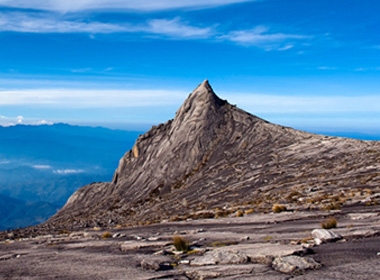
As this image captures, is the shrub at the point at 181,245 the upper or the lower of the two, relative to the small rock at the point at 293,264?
lower

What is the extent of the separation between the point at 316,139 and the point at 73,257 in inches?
2238

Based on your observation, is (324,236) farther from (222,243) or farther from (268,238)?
(222,243)

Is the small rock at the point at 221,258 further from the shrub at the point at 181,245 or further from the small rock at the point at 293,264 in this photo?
the shrub at the point at 181,245

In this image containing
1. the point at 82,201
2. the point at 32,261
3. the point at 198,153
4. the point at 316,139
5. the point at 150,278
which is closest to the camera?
the point at 150,278

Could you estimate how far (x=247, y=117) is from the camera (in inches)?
3307

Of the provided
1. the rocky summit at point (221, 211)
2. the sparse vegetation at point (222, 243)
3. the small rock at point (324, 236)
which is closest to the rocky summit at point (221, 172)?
the rocky summit at point (221, 211)

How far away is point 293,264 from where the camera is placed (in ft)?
46.0

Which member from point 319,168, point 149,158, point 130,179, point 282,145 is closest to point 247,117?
point 282,145

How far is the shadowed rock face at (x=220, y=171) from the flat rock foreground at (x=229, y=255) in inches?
385

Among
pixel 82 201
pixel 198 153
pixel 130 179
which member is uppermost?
pixel 198 153

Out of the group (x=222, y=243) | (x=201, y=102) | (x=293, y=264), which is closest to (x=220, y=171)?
(x=201, y=102)

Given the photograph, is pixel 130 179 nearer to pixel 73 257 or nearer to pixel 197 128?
pixel 197 128

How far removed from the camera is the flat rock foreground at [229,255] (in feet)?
46.0

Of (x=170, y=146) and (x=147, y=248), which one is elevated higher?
(x=170, y=146)
